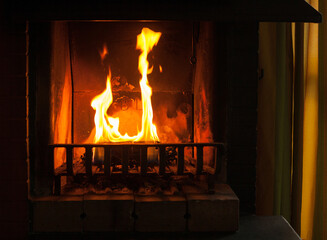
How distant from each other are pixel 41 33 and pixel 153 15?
0.52m

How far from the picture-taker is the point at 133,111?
192cm

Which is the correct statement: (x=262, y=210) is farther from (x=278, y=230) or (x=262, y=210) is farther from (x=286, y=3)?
(x=286, y=3)

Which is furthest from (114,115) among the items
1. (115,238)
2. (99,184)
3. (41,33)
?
(115,238)

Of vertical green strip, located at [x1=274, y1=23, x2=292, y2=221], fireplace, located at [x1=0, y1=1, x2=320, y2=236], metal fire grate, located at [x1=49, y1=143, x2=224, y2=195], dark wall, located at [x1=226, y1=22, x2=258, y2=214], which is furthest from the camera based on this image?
vertical green strip, located at [x1=274, y1=23, x2=292, y2=221]

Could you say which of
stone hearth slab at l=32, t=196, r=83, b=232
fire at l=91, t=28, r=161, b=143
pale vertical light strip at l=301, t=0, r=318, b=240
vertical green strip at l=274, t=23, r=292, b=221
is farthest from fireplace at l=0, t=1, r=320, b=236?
pale vertical light strip at l=301, t=0, r=318, b=240

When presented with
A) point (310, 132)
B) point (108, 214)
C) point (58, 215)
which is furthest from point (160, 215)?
point (310, 132)

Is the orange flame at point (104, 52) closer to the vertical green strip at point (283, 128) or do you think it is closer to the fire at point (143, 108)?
the fire at point (143, 108)

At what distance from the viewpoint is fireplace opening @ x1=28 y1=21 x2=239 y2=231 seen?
145cm

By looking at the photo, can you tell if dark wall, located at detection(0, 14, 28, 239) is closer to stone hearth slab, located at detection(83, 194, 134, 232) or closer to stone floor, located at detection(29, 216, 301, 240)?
stone floor, located at detection(29, 216, 301, 240)

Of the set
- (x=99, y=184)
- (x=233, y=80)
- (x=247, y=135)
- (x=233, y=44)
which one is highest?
(x=233, y=44)

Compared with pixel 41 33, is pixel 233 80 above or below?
below

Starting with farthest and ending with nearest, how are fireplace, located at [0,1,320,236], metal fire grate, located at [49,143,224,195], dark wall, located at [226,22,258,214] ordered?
dark wall, located at [226,22,258,214] < metal fire grate, located at [49,143,224,195] < fireplace, located at [0,1,320,236]

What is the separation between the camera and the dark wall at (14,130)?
141 cm

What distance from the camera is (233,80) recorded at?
1.57 meters
